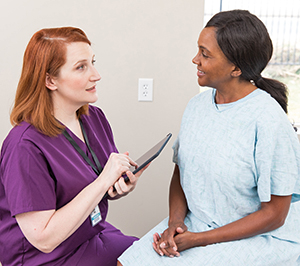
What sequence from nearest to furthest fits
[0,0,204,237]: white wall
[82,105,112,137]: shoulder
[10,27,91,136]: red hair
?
1. [10,27,91,136]: red hair
2. [82,105,112,137]: shoulder
3. [0,0,204,237]: white wall

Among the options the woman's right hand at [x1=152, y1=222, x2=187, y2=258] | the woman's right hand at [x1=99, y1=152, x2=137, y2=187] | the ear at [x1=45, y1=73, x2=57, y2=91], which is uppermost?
the ear at [x1=45, y1=73, x2=57, y2=91]

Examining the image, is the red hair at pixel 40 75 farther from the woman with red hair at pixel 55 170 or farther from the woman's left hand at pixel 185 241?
the woman's left hand at pixel 185 241

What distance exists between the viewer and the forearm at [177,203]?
4.26 ft

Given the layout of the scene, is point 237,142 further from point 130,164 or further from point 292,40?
point 292,40

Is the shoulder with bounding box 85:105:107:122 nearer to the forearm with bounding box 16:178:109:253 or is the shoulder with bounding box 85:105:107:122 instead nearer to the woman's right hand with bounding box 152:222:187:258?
the forearm with bounding box 16:178:109:253

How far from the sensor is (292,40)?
2.26 meters

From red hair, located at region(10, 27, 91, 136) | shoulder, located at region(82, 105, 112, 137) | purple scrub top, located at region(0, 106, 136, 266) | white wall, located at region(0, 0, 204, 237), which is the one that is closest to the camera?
purple scrub top, located at region(0, 106, 136, 266)

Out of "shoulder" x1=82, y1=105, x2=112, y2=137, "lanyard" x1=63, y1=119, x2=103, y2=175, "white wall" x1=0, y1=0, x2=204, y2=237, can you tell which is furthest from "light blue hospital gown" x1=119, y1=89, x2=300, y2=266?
"white wall" x1=0, y1=0, x2=204, y2=237

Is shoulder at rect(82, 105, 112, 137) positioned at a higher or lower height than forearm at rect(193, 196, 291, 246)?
higher

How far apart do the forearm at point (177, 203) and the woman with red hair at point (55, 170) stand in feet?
0.69

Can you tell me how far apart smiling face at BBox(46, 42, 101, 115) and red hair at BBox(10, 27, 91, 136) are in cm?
2

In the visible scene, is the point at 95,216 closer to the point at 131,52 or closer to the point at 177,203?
the point at 177,203

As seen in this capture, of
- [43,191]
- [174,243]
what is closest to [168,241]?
[174,243]

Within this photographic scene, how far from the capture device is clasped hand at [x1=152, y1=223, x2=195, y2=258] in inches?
45.2
